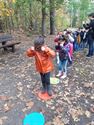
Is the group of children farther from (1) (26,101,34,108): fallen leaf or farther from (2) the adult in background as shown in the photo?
(2) the adult in background

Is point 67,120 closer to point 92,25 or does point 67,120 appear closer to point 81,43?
point 92,25

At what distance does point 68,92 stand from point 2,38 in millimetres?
4610

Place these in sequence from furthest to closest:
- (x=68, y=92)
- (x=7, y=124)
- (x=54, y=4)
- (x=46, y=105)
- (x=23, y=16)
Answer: (x=23, y=16) < (x=54, y=4) < (x=68, y=92) < (x=46, y=105) < (x=7, y=124)

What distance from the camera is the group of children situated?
16.0 ft

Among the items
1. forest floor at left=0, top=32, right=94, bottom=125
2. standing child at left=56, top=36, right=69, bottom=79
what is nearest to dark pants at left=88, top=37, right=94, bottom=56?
forest floor at left=0, top=32, right=94, bottom=125

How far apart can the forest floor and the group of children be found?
0.32 metres

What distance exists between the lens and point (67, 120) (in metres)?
4.61

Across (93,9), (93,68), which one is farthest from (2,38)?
(93,9)

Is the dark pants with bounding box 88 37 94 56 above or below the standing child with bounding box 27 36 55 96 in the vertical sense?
below

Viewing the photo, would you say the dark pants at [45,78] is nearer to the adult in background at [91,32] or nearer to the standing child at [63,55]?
the standing child at [63,55]

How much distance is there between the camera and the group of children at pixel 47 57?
4.87 m

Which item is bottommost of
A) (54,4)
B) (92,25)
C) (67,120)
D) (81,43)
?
(67,120)

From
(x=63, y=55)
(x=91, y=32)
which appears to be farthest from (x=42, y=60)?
(x=91, y=32)

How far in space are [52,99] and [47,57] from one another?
3.59 ft
